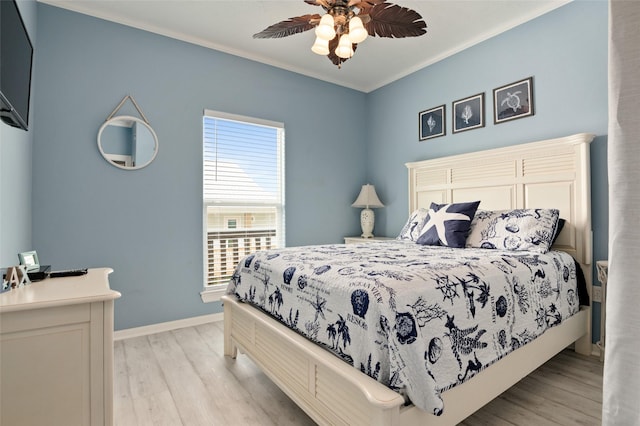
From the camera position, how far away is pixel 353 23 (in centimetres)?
192

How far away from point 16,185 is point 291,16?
2.43m

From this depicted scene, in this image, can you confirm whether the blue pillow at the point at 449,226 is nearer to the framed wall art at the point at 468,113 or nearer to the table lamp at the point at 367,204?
the framed wall art at the point at 468,113

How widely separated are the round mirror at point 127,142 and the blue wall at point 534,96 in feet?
9.07

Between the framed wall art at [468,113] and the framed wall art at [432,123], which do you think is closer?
the framed wall art at [468,113]

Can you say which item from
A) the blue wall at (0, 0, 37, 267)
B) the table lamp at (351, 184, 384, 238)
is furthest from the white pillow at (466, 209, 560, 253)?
the blue wall at (0, 0, 37, 267)

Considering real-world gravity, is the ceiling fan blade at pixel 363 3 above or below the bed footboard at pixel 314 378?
above

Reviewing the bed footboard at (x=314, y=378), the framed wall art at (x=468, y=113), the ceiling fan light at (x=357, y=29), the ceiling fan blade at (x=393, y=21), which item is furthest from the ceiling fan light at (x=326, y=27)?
the framed wall art at (x=468, y=113)

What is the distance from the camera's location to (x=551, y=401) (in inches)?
73.2

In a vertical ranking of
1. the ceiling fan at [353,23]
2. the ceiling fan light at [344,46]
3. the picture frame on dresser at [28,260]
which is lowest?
the picture frame on dresser at [28,260]

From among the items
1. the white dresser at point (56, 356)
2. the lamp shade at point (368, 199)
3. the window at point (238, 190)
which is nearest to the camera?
the white dresser at point (56, 356)

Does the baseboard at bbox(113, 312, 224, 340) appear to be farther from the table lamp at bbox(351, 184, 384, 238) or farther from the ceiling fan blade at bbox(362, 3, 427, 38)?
the ceiling fan blade at bbox(362, 3, 427, 38)

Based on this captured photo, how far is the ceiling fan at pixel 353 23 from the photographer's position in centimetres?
193

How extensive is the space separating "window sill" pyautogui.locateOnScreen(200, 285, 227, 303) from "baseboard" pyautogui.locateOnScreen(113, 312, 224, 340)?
16 centimetres

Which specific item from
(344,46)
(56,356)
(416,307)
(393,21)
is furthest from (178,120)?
(416,307)
